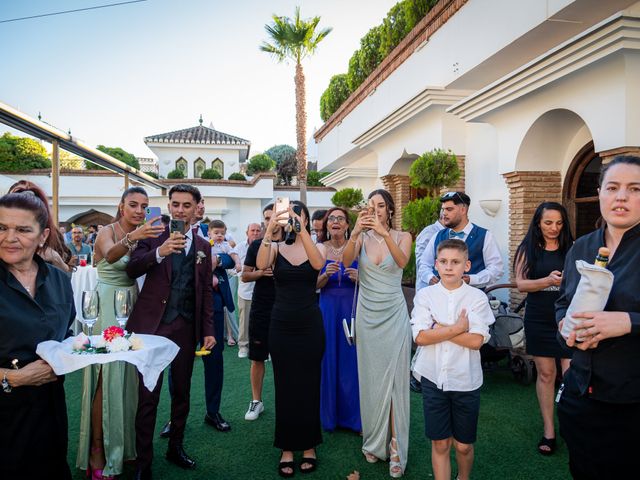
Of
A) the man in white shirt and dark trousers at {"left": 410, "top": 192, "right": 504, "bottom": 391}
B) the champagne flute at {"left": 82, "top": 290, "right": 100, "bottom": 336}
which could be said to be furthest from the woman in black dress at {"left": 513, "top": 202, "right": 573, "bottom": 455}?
the champagne flute at {"left": 82, "top": 290, "right": 100, "bottom": 336}

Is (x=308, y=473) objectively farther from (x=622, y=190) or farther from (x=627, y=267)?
(x=622, y=190)

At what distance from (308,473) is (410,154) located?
9281 millimetres

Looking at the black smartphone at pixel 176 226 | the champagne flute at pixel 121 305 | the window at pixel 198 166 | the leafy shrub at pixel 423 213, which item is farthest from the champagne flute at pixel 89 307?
the window at pixel 198 166

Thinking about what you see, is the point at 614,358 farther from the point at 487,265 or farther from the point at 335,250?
the point at 487,265

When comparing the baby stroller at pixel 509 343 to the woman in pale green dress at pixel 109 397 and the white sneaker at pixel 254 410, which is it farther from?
the woman in pale green dress at pixel 109 397

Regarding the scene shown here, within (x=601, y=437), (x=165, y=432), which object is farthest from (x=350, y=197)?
(x=601, y=437)

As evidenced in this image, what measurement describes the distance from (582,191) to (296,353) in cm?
611

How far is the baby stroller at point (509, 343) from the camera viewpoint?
5477 mm

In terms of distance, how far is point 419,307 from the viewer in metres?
3.04

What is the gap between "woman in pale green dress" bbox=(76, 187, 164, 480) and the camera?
3395 millimetres

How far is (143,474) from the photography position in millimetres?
3338

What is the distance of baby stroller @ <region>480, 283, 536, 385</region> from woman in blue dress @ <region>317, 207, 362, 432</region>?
201cm

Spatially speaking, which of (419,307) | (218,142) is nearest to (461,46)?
(419,307)

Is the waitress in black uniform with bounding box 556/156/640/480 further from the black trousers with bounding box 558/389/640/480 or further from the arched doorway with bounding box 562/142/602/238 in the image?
the arched doorway with bounding box 562/142/602/238
